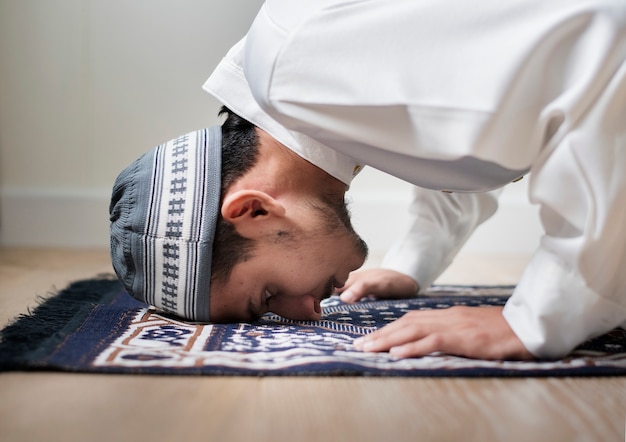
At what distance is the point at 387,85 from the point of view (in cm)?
84

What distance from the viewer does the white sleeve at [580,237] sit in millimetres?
817

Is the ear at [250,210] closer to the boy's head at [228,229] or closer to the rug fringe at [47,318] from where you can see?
the boy's head at [228,229]

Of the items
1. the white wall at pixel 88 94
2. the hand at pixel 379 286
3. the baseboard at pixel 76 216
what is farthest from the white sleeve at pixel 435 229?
the white wall at pixel 88 94

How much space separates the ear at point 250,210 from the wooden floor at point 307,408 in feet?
0.98

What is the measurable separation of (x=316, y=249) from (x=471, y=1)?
40 centimetres

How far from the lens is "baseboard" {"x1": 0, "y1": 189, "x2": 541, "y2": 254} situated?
2.35 m

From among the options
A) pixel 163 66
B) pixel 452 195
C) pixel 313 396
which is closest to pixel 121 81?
pixel 163 66

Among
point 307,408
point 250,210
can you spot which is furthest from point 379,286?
point 307,408

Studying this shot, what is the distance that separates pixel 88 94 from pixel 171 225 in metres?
1.44

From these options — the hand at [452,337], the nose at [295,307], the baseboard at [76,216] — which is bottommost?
the baseboard at [76,216]

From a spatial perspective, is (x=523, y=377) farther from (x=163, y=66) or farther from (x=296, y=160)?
(x=163, y=66)

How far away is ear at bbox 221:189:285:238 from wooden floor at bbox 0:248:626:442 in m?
0.30

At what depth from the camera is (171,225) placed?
102cm

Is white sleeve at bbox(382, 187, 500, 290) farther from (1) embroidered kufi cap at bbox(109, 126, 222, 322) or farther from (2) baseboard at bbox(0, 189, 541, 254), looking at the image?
(2) baseboard at bbox(0, 189, 541, 254)
